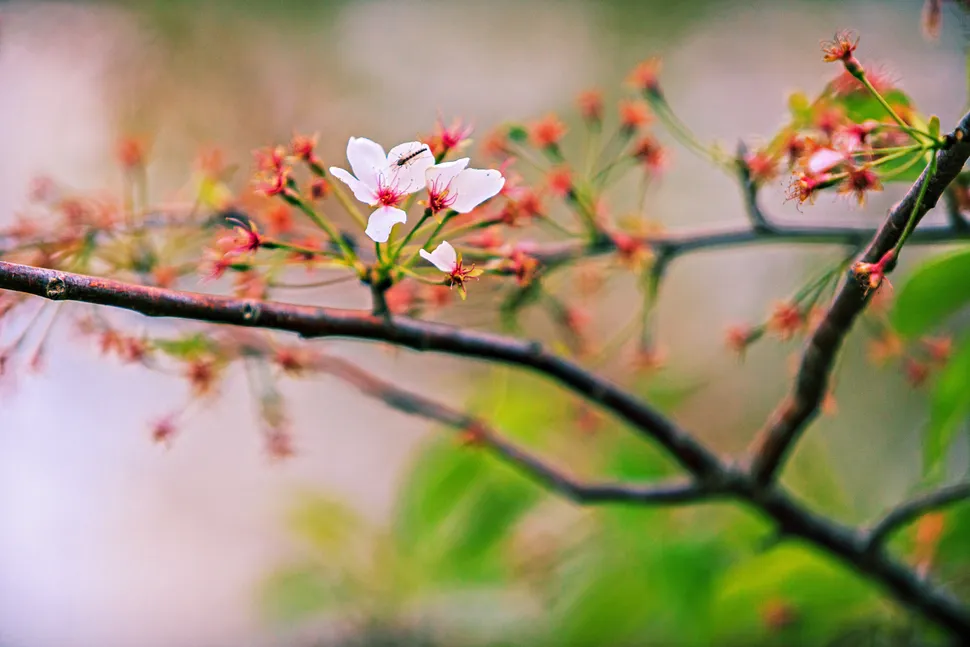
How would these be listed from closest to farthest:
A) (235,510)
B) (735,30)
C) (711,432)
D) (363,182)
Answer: (363,182), (711,432), (235,510), (735,30)

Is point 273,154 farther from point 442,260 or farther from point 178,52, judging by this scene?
point 178,52

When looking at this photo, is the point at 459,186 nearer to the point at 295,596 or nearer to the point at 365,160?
the point at 365,160

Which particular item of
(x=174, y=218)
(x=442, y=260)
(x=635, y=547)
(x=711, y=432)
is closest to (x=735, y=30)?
(x=711, y=432)

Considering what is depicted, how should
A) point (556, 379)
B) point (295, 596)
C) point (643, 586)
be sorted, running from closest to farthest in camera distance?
1. point (556, 379)
2. point (643, 586)
3. point (295, 596)

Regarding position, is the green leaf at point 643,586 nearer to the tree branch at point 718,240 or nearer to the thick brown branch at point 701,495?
the thick brown branch at point 701,495

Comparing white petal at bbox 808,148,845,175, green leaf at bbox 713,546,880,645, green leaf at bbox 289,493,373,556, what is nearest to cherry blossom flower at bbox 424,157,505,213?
white petal at bbox 808,148,845,175

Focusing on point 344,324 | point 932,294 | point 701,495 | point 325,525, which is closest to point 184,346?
point 344,324
